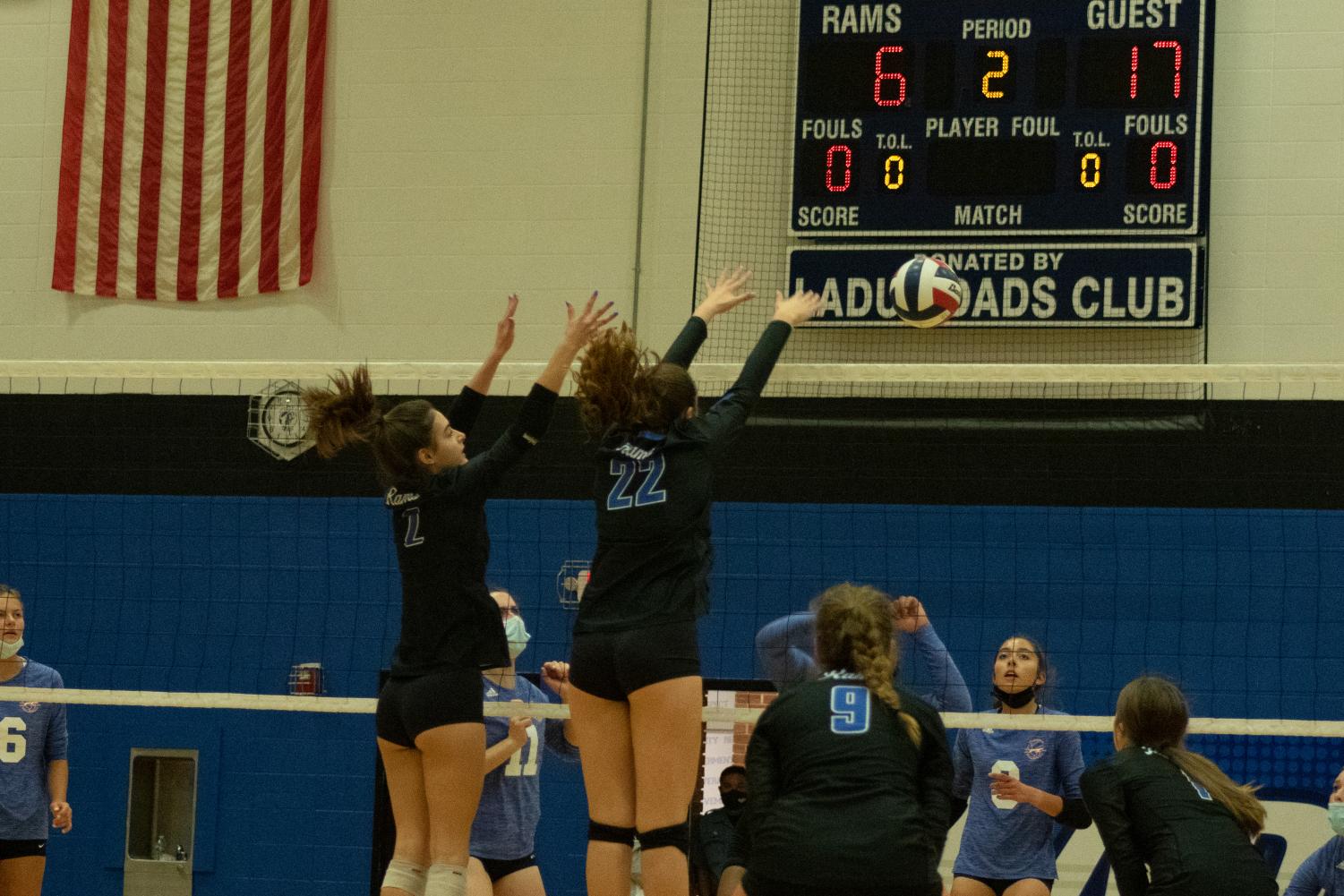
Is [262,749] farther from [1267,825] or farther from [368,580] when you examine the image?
[1267,825]

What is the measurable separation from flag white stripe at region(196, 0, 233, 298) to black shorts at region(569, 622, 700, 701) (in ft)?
25.5

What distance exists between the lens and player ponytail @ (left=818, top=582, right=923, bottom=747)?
4094mm

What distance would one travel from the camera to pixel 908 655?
9539 mm

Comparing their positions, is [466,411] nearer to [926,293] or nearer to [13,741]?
[926,293]

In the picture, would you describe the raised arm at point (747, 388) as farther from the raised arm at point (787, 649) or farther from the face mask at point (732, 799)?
the face mask at point (732, 799)

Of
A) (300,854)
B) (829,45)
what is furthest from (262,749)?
(829,45)

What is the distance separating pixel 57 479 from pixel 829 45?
598cm

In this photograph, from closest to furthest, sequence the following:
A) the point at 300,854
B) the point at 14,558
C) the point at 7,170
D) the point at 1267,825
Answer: the point at 1267,825 < the point at 300,854 < the point at 14,558 < the point at 7,170

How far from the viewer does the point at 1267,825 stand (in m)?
9.48

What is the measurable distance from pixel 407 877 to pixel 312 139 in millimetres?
7738

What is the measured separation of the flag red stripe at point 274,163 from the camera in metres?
11.4

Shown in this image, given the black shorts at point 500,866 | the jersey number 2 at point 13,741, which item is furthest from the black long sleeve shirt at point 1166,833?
the jersey number 2 at point 13,741

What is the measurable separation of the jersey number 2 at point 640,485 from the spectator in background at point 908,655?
0.60 m

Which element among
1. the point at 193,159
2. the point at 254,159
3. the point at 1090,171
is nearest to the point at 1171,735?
the point at 1090,171
